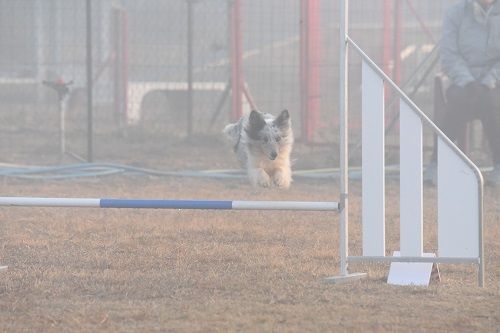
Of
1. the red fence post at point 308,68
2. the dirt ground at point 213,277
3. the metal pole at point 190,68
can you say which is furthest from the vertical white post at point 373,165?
the metal pole at point 190,68

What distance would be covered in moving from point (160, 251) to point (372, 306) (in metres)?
1.80

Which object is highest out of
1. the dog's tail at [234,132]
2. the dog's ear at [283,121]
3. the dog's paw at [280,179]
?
the dog's ear at [283,121]

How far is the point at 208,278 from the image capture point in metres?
5.43

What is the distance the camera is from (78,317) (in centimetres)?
461

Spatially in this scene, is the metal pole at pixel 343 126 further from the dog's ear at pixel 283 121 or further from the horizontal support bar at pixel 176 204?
the dog's ear at pixel 283 121

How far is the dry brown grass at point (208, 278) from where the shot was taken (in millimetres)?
4559

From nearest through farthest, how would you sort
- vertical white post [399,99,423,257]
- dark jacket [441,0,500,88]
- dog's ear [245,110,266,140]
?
vertical white post [399,99,423,257] < dog's ear [245,110,266,140] < dark jacket [441,0,500,88]

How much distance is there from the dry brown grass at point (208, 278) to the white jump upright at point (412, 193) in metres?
0.17

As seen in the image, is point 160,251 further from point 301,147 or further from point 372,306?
point 301,147

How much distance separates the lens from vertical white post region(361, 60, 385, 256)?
543cm

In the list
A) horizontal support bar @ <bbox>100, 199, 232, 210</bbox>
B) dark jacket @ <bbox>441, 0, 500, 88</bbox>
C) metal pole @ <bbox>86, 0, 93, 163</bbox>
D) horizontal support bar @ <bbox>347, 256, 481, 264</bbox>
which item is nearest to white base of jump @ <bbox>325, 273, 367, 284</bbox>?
horizontal support bar @ <bbox>347, 256, 481, 264</bbox>

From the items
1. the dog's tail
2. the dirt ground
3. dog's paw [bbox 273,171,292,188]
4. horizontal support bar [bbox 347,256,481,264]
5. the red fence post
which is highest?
the red fence post

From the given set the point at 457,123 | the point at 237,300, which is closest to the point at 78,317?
the point at 237,300

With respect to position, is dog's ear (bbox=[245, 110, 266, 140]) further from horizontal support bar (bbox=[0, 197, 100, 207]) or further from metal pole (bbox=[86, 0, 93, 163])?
metal pole (bbox=[86, 0, 93, 163])
